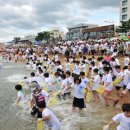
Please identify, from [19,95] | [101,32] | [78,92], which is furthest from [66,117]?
[101,32]

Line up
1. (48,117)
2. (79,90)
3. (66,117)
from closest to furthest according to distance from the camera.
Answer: (48,117) < (79,90) < (66,117)

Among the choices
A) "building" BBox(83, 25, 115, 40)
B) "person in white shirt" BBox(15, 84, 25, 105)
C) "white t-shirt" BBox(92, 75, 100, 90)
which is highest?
"building" BBox(83, 25, 115, 40)

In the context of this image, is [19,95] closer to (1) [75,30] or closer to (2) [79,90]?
(2) [79,90]

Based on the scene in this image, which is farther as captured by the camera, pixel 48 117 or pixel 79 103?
pixel 79 103

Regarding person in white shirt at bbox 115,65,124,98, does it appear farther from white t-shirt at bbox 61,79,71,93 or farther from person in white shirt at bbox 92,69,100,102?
white t-shirt at bbox 61,79,71,93

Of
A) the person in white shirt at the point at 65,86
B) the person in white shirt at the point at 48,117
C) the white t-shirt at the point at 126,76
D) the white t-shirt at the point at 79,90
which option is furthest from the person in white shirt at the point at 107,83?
the person in white shirt at the point at 48,117

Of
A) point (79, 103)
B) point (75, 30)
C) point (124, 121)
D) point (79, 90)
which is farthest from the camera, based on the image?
point (75, 30)

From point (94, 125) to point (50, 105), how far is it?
2.90 m

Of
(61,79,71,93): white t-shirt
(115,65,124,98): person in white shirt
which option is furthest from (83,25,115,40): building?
(61,79,71,93): white t-shirt

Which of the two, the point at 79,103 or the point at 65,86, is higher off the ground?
the point at 65,86

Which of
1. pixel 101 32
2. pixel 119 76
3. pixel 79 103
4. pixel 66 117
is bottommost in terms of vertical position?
pixel 66 117

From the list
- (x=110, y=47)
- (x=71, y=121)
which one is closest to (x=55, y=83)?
(x=71, y=121)

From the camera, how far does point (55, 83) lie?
46.7ft

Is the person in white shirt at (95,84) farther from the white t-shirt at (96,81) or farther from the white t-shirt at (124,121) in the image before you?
the white t-shirt at (124,121)
